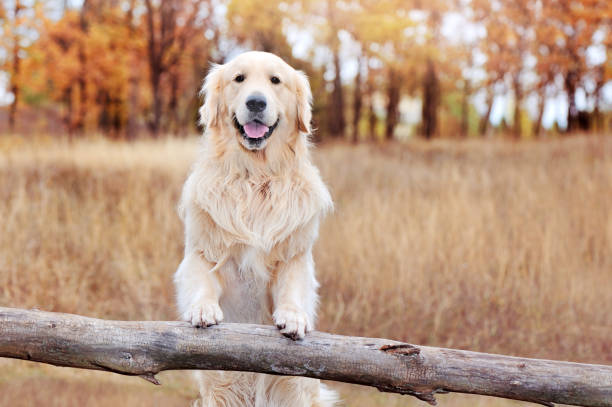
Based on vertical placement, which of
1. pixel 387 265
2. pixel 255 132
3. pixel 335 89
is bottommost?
pixel 387 265

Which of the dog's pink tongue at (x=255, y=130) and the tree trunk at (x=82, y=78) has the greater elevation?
the tree trunk at (x=82, y=78)

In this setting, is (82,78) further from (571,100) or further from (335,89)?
(571,100)

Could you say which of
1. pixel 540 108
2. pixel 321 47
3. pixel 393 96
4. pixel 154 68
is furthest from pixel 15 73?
pixel 540 108

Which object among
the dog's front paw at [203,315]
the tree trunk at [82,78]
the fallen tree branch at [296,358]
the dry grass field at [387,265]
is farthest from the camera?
the tree trunk at [82,78]

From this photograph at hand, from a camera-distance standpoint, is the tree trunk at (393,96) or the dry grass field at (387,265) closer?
the dry grass field at (387,265)

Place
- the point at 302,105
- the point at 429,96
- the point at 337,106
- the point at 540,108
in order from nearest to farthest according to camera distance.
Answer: the point at 302,105 < the point at 337,106 < the point at 540,108 < the point at 429,96

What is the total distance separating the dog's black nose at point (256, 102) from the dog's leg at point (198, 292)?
0.67m

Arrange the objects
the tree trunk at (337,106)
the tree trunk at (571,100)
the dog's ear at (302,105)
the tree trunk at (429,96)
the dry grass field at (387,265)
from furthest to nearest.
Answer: the tree trunk at (429,96), the tree trunk at (337,106), the tree trunk at (571,100), the dry grass field at (387,265), the dog's ear at (302,105)

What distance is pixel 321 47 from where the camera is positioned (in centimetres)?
1365

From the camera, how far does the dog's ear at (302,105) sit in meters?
2.62

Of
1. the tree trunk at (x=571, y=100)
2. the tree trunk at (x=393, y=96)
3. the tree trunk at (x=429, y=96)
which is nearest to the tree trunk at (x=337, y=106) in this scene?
the tree trunk at (x=393, y=96)

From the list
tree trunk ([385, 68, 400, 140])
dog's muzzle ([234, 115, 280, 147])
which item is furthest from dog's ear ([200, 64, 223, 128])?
tree trunk ([385, 68, 400, 140])

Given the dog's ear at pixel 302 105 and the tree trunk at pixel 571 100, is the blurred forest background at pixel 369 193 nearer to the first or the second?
the tree trunk at pixel 571 100

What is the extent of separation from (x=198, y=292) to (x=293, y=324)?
0.46 m
